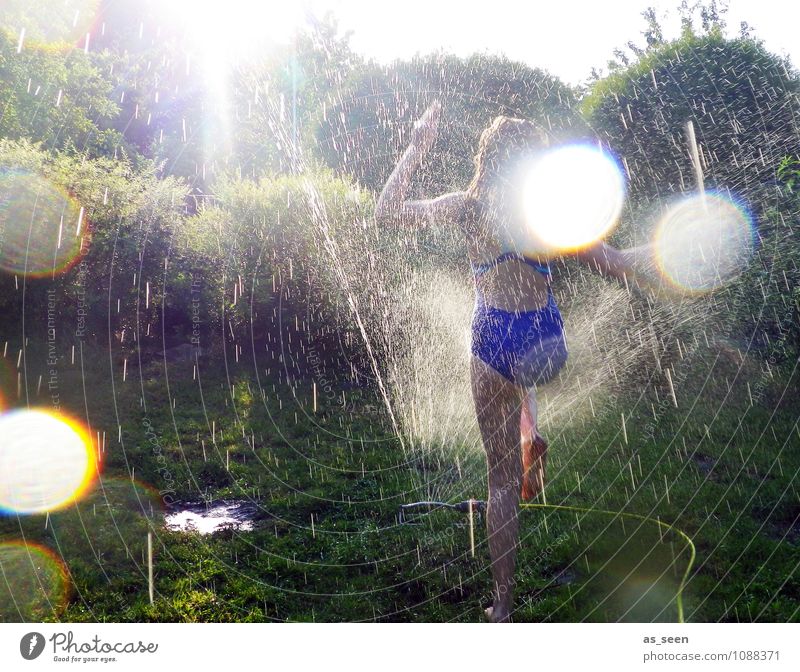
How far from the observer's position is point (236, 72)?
481 centimetres

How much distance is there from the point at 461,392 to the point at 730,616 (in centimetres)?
229

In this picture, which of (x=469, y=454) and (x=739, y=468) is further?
(x=469, y=454)

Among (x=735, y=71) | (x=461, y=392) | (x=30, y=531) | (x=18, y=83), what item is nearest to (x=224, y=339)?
(x=461, y=392)

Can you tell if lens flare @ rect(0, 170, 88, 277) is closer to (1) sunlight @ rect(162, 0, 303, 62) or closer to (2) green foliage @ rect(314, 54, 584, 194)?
(1) sunlight @ rect(162, 0, 303, 62)

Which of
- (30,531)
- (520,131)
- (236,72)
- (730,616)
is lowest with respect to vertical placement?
(730,616)

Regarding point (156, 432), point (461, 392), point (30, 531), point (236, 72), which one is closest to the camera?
point (30, 531)

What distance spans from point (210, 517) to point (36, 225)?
4.31ft

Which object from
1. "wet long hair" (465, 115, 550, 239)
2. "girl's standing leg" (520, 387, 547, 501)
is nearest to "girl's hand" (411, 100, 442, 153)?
"wet long hair" (465, 115, 550, 239)

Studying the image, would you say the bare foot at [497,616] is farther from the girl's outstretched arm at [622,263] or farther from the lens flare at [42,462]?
the lens flare at [42,462]

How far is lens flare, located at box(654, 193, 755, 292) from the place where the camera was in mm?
2159

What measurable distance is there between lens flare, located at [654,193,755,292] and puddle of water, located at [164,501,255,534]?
1.79 meters

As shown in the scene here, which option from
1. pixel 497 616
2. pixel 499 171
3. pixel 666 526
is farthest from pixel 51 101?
pixel 666 526

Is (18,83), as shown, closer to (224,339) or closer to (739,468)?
(224,339)
